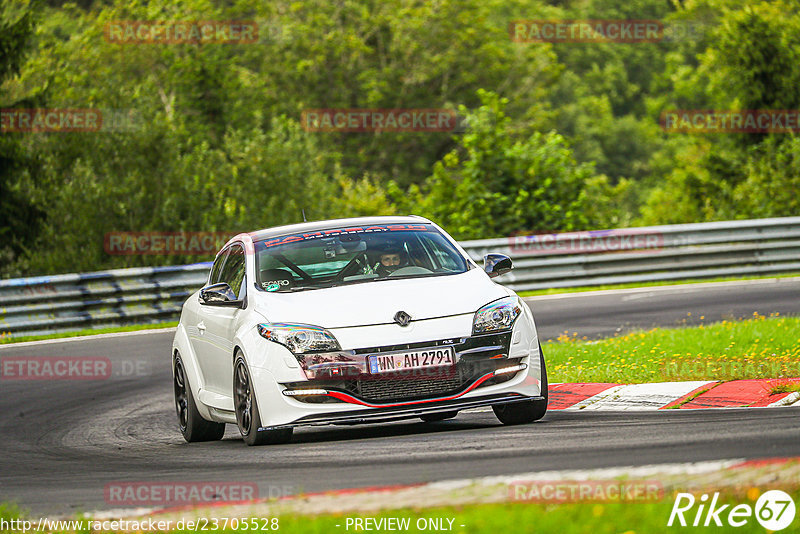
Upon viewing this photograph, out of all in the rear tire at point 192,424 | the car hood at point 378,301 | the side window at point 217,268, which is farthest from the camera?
the side window at point 217,268

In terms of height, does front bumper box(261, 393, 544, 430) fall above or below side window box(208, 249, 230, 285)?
below

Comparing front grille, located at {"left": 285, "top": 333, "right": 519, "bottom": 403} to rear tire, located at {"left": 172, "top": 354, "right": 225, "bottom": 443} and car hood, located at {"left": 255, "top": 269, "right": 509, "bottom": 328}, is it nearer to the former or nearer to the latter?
car hood, located at {"left": 255, "top": 269, "right": 509, "bottom": 328}

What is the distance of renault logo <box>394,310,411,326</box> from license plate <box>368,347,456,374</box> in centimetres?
20

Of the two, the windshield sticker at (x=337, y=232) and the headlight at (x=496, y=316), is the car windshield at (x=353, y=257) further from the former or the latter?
the headlight at (x=496, y=316)

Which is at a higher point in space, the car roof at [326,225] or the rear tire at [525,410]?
the car roof at [326,225]

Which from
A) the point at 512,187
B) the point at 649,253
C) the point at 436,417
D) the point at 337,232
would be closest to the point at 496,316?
the point at 436,417

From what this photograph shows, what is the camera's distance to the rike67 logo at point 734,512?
4.91 meters

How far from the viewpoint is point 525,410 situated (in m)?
9.00

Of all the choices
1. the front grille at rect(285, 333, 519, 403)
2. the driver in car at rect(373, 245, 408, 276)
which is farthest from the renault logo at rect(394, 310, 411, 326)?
the driver in car at rect(373, 245, 408, 276)

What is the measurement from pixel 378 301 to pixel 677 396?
264cm

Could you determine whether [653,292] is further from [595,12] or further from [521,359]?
[595,12]

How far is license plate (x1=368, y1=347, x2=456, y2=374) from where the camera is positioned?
8250mm

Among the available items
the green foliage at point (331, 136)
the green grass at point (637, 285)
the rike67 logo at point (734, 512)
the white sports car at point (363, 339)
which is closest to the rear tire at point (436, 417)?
the white sports car at point (363, 339)

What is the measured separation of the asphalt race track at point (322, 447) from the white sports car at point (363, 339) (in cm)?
25
